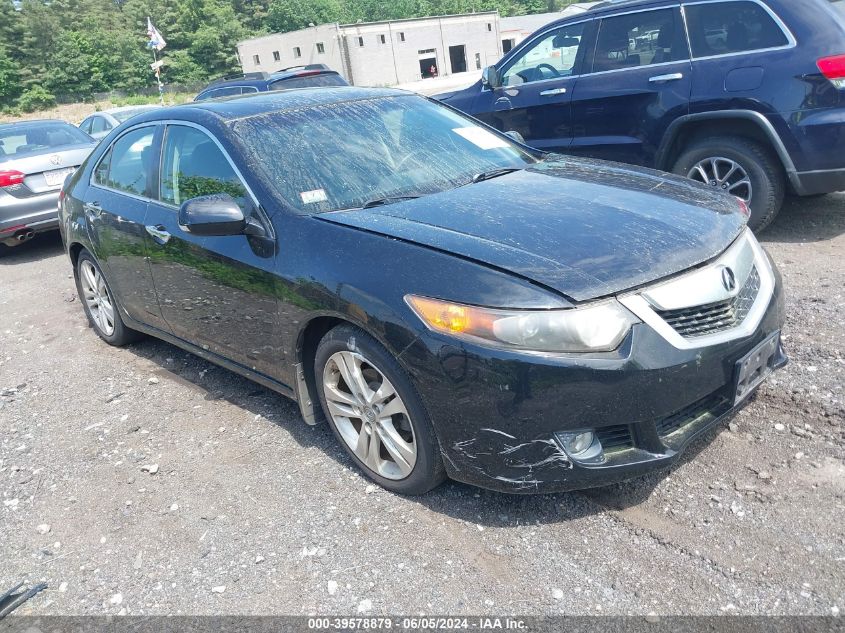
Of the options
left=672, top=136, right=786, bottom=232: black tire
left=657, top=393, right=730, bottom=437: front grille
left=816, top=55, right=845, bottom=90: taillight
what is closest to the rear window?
left=672, top=136, right=786, bottom=232: black tire

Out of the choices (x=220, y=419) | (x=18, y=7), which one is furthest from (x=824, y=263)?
(x=18, y=7)

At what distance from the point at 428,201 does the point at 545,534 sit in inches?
60.9

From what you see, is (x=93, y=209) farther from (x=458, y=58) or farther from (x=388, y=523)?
(x=458, y=58)

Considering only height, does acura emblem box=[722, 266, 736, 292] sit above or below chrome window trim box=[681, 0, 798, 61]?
below

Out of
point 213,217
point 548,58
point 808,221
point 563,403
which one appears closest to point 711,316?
point 563,403

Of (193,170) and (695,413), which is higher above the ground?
(193,170)

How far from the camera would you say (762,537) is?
2.55m

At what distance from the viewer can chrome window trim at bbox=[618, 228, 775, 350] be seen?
98.7 inches

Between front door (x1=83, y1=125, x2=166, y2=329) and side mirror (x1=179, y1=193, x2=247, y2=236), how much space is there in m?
0.96

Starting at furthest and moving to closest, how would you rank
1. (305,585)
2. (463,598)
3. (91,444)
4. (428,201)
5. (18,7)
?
(18,7) → (91,444) → (428,201) → (305,585) → (463,598)

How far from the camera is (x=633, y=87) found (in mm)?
5902

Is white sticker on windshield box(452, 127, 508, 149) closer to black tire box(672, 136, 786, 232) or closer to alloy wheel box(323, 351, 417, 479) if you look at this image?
alloy wheel box(323, 351, 417, 479)

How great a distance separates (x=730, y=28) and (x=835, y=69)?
34.6 inches

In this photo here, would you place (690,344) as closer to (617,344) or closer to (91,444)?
(617,344)
